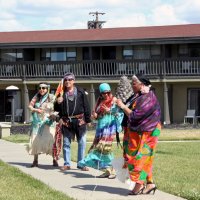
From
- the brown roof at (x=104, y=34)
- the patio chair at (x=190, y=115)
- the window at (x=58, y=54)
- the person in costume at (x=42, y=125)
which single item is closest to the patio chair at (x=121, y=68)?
the brown roof at (x=104, y=34)

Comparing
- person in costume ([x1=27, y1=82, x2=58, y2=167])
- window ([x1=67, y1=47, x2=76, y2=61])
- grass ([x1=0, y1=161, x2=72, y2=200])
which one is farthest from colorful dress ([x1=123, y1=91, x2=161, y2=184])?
window ([x1=67, y1=47, x2=76, y2=61])

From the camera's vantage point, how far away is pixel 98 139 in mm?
10852

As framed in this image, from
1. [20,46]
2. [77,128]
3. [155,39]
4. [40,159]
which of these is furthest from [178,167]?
[20,46]

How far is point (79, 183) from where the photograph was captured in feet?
33.2

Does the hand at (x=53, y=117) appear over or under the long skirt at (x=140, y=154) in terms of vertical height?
over

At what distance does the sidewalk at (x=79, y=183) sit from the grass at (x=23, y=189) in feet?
0.69

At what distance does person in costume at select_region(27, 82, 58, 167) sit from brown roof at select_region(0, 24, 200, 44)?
23.2 meters

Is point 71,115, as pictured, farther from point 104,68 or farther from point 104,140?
point 104,68

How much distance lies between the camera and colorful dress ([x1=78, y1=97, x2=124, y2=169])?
424 inches

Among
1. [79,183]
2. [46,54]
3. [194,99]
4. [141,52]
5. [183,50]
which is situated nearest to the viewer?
[79,183]

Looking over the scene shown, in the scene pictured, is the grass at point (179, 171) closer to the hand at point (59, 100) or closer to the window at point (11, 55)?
the hand at point (59, 100)

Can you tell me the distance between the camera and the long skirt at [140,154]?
28.2ft

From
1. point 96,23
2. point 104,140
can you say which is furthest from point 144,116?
point 96,23

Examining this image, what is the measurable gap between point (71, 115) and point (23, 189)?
270 cm
